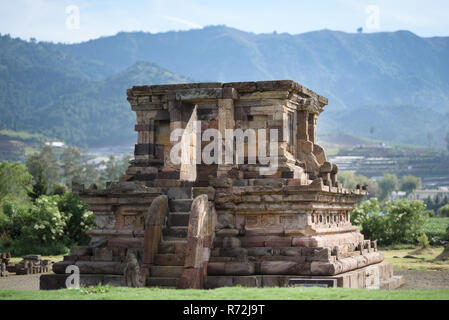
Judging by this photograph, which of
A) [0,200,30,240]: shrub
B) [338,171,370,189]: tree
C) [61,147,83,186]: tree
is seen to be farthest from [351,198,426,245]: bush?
[338,171,370,189]: tree

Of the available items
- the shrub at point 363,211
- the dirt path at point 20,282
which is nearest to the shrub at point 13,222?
the dirt path at point 20,282

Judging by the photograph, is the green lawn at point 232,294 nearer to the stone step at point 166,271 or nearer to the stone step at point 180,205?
the stone step at point 166,271

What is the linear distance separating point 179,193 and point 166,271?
8.80 ft

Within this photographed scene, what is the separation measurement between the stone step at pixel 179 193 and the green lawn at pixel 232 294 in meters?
4.77

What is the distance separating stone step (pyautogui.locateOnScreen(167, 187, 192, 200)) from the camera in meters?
19.3

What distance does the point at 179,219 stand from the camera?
1894 centimetres

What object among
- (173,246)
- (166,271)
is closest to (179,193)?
(173,246)

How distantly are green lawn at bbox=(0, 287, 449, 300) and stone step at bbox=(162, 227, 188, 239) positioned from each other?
147 inches

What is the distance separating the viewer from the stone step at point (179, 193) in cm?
1928

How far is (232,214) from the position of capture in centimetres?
1897

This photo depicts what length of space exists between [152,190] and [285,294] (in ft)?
23.2

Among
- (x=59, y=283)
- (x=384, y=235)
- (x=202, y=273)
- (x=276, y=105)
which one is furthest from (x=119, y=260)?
(x=384, y=235)
